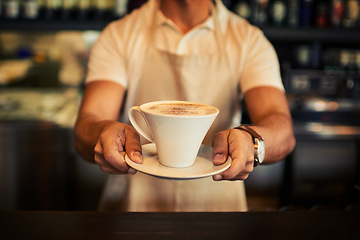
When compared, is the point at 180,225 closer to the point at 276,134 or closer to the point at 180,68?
the point at 276,134

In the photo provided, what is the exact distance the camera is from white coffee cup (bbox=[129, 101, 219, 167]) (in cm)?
76

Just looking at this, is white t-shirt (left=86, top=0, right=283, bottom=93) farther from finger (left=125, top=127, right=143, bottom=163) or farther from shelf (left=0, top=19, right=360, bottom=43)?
shelf (left=0, top=19, right=360, bottom=43)

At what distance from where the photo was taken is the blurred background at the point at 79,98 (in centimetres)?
262

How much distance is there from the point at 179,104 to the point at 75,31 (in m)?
2.47

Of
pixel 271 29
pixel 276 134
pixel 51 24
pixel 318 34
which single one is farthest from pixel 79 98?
pixel 276 134

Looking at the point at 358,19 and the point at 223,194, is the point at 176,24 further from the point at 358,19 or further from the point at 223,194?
the point at 358,19

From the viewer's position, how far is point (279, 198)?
2959mm

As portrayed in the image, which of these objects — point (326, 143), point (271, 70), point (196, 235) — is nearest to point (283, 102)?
point (271, 70)

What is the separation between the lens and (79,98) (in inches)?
116

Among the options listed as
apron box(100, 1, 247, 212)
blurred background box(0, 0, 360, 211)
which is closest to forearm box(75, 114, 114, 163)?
apron box(100, 1, 247, 212)

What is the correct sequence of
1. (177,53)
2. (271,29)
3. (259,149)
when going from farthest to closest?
(271,29) → (177,53) → (259,149)

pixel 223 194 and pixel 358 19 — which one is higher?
pixel 358 19

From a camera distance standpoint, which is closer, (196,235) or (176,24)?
(196,235)

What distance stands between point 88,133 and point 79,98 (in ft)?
6.30
